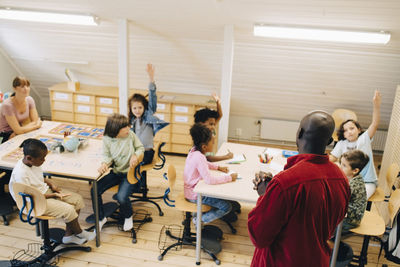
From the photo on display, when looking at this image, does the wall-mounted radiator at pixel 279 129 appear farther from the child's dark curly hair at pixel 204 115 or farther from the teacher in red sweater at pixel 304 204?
the teacher in red sweater at pixel 304 204

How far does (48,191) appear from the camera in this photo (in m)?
3.25

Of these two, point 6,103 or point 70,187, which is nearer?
point 6,103

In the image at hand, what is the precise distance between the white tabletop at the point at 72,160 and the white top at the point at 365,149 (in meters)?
2.64

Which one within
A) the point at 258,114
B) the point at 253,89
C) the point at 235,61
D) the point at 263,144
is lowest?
the point at 263,144

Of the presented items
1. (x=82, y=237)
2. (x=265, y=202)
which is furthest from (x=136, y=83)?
(x=265, y=202)

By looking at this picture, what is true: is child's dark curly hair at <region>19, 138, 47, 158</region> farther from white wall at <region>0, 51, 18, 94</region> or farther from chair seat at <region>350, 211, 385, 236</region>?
white wall at <region>0, 51, 18, 94</region>

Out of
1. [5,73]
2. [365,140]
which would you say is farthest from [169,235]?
[5,73]

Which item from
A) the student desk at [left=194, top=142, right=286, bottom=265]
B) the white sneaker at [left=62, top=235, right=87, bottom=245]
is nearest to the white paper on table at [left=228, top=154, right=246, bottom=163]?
the student desk at [left=194, top=142, right=286, bottom=265]

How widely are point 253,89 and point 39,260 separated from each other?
160 inches

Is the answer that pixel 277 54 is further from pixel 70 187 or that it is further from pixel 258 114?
pixel 70 187

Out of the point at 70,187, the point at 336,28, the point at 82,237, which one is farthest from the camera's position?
the point at 70,187

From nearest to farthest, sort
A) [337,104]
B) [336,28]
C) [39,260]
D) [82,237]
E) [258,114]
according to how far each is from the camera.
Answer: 1. [39,260]
2. [82,237]
3. [336,28]
4. [337,104]
5. [258,114]

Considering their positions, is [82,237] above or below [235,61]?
below

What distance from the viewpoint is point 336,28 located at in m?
3.95
